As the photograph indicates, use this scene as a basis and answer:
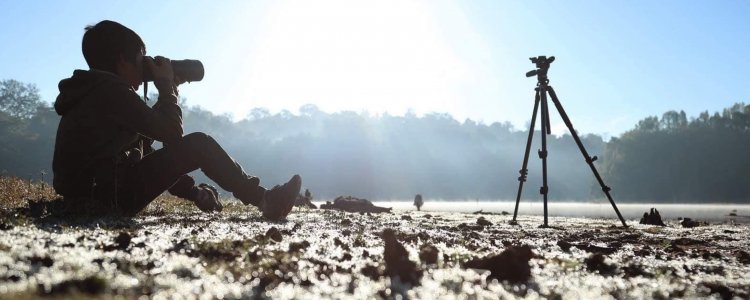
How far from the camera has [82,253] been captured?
2.06 meters

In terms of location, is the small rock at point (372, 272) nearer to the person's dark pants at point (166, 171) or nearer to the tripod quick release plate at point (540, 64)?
the person's dark pants at point (166, 171)

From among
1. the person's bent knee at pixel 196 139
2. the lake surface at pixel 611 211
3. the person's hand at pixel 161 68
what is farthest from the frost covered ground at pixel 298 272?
the lake surface at pixel 611 211

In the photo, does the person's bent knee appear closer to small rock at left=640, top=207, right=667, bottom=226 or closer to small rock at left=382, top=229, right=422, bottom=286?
small rock at left=382, top=229, right=422, bottom=286

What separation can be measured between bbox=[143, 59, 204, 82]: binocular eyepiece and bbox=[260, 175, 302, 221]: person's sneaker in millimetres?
1389

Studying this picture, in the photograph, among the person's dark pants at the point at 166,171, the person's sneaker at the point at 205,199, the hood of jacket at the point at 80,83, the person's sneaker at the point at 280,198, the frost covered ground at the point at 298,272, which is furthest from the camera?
the person's sneaker at the point at 205,199

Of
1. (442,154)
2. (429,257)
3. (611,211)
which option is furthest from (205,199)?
(442,154)

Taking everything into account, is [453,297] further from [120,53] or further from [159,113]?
[120,53]

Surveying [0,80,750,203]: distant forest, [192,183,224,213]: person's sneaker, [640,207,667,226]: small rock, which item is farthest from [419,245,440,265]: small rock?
[0,80,750,203]: distant forest

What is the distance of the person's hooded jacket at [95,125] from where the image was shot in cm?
392

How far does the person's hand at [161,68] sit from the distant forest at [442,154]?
263ft

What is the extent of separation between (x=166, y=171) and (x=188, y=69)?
113 centimetres

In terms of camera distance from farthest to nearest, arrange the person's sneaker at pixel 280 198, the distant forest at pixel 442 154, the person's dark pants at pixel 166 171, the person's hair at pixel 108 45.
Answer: the distant forest at pixel 442 154
the person's sneaker at pixel 280 198
the person's dark pants at pixel 166 171
the person's hair at pixel 108 45

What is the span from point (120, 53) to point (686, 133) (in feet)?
417

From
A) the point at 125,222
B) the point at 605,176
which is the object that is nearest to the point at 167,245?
the point at 125,222
